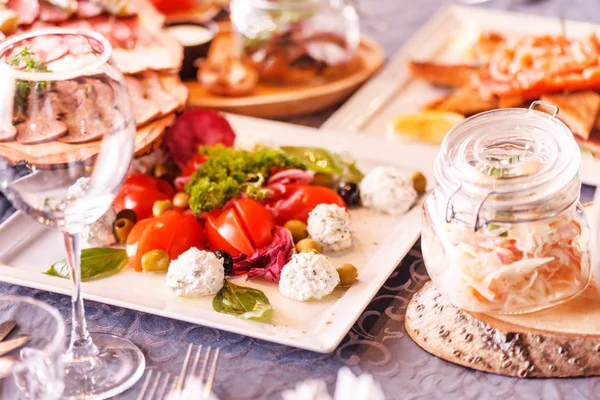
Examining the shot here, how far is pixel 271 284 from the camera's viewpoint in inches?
72.0

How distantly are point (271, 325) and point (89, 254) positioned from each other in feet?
1.67

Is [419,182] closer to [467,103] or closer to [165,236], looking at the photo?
[467,103]

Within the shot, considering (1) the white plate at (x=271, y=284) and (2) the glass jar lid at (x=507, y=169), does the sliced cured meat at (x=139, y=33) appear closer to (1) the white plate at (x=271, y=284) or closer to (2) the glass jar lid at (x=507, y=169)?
(1) the white plate at (x=271, y=284)

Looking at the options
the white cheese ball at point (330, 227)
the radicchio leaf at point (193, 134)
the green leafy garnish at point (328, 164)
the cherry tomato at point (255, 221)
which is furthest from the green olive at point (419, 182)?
the radicchio leaf at point (193, 134)

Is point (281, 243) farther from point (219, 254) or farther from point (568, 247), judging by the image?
point (568, 247)

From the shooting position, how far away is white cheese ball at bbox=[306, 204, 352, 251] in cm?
191

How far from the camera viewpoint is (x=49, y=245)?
2.01 metres

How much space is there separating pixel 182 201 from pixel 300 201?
0.96ft

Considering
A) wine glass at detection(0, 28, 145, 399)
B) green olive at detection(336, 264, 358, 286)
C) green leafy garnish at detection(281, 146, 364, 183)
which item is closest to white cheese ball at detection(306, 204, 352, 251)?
green olive at detection(336, 264, 358, 286)

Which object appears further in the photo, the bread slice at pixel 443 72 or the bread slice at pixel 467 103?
the bread slice at pixel 443 72

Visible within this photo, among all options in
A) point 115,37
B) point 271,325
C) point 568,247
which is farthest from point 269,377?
point 115,37

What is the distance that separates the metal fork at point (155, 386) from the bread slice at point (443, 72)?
1549 mm

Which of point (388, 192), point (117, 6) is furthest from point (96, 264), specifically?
point (117, 6)

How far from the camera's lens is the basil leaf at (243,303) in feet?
5.57
